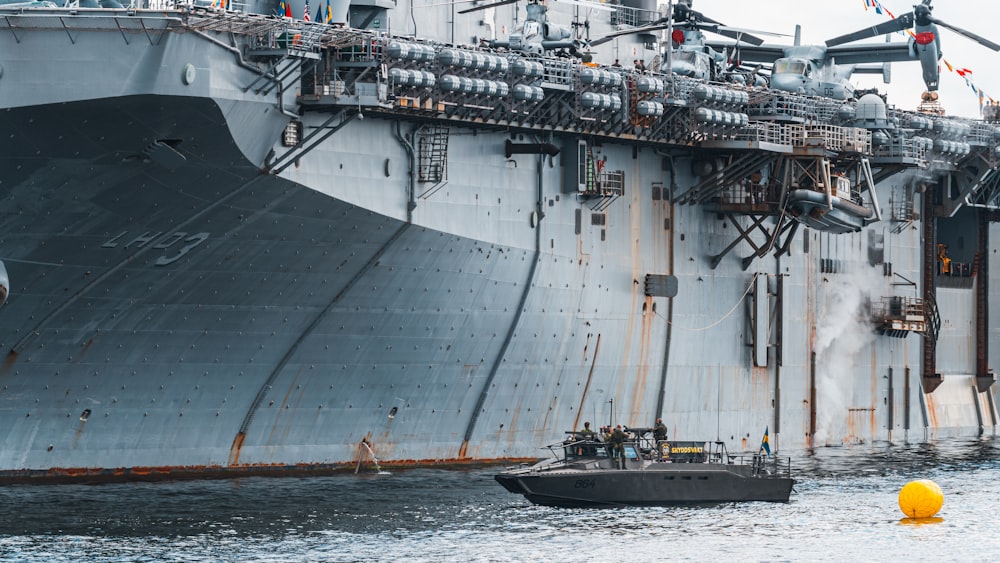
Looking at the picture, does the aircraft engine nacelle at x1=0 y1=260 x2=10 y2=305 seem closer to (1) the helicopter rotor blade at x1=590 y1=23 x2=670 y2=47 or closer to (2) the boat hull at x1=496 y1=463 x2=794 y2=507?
(2) the boat hull at x1=496 y1=463 x2=794 y2=507

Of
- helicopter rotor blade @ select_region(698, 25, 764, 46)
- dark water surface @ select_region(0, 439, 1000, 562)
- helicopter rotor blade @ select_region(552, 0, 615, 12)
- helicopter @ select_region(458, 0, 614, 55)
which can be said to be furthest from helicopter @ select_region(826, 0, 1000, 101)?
dark water surface @ select_region(0, 439, 1000, 562)

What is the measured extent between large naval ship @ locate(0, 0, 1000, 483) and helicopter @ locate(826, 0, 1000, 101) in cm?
273

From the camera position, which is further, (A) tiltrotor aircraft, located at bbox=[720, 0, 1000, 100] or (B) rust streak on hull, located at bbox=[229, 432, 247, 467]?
(A) tiltrotor aircraft, located at bbox=[720, 0, 1000, 100]

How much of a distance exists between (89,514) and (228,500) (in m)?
2.81

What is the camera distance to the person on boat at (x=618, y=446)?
31391 millimetres

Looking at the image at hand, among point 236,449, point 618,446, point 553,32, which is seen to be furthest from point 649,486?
point 553,32

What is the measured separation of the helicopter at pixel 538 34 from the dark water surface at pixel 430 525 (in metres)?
9.09

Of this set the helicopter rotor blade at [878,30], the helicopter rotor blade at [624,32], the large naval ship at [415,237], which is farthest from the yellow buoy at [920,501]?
the helicopter rotor blade at [878,30]

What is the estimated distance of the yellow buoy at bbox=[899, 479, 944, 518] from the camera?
3147 cm

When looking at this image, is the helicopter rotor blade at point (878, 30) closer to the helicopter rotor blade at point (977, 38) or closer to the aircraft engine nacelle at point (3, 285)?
the helicopter rotor blade at point (977, 38)

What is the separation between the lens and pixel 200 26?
88.0 feet

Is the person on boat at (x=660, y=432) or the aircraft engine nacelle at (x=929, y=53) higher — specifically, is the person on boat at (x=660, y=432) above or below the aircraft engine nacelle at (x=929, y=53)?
below

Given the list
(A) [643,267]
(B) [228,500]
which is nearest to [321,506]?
(B) [228,500]

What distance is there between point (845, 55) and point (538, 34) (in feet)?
42.6
